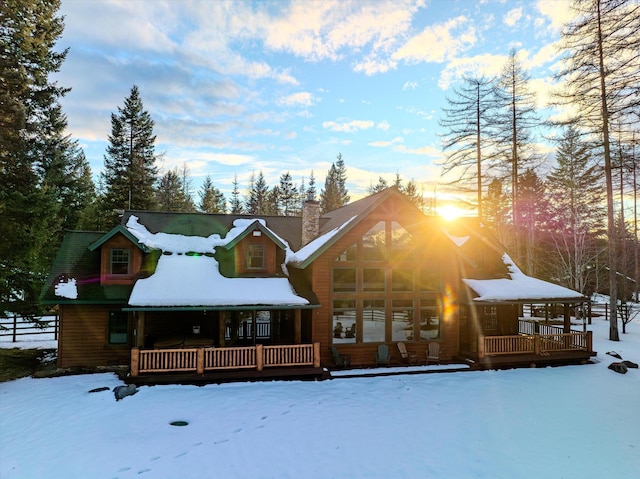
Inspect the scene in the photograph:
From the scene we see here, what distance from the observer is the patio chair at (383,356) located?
14.4m

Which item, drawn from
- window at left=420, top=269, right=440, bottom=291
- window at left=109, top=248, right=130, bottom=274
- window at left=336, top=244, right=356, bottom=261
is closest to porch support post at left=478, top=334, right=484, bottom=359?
window at left=420, top=269, right=440, bottom=291

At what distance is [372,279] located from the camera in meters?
15.3

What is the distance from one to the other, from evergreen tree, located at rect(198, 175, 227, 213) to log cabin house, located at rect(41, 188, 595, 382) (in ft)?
106

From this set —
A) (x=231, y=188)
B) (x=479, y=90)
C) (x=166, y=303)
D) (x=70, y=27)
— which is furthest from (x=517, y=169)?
(x=231, y=188)

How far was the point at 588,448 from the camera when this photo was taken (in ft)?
27.5

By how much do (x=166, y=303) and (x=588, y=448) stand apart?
41.4 ft

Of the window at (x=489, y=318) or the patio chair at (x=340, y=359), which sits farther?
the window at (x=489, y=318)

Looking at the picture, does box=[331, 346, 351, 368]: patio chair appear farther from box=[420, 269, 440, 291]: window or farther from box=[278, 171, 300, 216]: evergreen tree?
box=[278, 171, 300, 216]: evergreen tree

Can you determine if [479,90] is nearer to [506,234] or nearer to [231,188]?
[506,234]

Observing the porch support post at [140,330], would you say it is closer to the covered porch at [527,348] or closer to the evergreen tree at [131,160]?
the covered porch at [527,348]

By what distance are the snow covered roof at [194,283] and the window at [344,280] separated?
1.68 meters

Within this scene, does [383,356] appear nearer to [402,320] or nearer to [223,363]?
[402,320]

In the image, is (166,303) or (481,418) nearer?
(481,418)

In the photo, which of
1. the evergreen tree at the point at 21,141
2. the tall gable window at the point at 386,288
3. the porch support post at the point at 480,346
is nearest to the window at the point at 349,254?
the tall gable window at the point at 386,288
